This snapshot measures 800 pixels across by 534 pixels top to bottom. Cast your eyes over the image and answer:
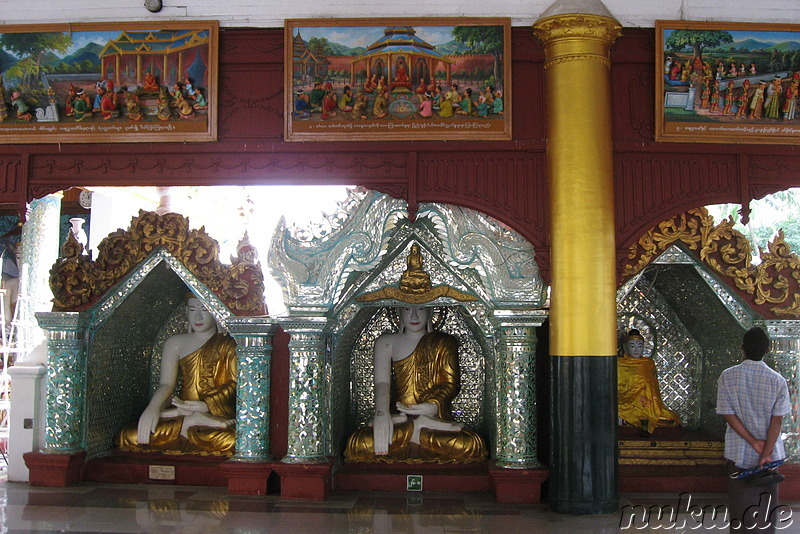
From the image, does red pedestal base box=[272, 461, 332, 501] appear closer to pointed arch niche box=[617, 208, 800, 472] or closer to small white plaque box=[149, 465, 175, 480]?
small white plaque box=[149, 465, 175, 480]

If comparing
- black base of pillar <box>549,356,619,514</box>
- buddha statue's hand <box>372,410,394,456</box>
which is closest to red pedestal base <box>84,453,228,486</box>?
buddha statue's hand <box>372,410,394,456</box>

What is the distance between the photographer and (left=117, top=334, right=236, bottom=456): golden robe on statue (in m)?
7.84

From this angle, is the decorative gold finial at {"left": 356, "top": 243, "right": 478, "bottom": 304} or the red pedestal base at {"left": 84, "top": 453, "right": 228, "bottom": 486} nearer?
the decorative gold finial at {"left": 356, "top": 243, "right": 478, "bottom": 304}

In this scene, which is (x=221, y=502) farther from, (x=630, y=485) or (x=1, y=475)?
(x=630, y=485)

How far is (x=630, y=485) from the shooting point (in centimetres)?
737

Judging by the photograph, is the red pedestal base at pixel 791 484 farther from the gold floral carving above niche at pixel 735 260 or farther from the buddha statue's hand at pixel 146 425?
the buddha statue's hand at pixel 146 425

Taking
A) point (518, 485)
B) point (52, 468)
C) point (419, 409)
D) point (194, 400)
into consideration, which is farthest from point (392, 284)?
point (52, 468)

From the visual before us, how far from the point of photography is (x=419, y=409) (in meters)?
7.91

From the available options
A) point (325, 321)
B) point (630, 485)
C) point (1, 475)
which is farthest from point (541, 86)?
point (1, 475)

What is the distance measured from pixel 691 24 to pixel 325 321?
437 cm

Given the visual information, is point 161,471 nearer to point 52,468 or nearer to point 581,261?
point 52,468

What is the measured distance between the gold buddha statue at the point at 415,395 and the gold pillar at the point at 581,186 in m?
1.14

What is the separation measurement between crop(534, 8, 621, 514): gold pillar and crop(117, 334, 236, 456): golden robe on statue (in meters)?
3.39

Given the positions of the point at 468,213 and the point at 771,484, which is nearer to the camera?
the point at 771,484
